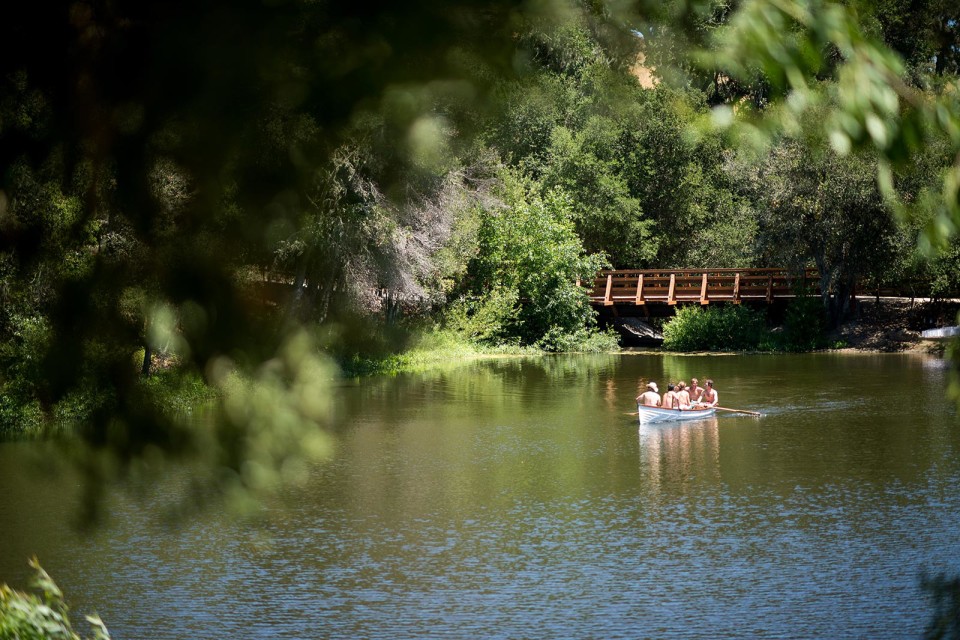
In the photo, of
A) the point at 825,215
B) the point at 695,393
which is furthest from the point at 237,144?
the point at 825,215

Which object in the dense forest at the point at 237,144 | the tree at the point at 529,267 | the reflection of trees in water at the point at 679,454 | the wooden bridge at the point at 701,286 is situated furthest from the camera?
the tree at the point at 529,267

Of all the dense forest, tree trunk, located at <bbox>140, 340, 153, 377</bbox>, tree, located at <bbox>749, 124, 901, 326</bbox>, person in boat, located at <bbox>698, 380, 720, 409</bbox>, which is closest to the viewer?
the dense forest

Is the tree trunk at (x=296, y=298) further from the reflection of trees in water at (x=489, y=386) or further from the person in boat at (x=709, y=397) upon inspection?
the reflection of trees in water at (x=489, y=386)

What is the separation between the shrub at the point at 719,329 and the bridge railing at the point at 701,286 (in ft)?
1.62

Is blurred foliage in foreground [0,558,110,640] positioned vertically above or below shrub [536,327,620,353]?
below

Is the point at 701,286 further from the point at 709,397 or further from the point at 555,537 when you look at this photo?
→ the point at 555,537

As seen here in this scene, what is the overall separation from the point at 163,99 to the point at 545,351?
34898 millimetres

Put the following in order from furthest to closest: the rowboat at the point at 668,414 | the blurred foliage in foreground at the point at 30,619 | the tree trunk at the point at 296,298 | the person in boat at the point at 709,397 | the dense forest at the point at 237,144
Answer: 1. the person in boat at the point at 709,397
2. the rowboat at the point at 668,414
3. the tree trunk at the point at 296,298
4. the blurred foliage in foreground at the point at 30,619
5. the dense forest at the point at 237,144

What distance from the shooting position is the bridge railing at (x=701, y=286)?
37.1m

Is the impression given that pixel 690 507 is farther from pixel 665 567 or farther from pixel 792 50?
pixel 792 50

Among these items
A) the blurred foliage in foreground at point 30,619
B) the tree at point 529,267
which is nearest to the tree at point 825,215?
the tree at point 529,267

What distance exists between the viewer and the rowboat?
72.9 ft

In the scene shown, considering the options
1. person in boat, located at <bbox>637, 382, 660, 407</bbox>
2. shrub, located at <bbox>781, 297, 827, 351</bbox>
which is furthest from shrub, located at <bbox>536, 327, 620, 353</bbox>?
person in boat, located at <bbox>637, 382, 660, 407</bbox>

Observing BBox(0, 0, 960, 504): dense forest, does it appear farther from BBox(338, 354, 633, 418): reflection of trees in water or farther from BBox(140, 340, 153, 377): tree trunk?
BBox(338, 354, 633, 418): reflection of trees in water
